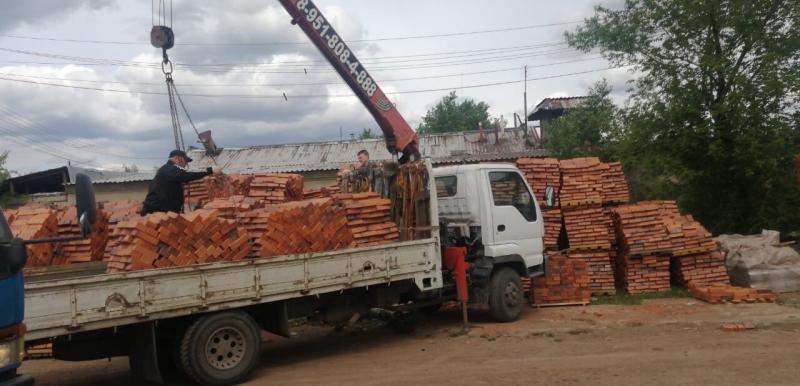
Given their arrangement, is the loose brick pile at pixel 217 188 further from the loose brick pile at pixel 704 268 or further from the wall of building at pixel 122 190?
the wall of building at pixel 122 190

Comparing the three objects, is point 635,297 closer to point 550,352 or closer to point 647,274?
point 647,274

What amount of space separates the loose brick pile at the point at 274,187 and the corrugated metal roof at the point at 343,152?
1620cm

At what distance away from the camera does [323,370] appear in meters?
7.57

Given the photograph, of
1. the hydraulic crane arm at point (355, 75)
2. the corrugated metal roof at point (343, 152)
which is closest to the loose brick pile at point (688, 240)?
the hydraulic crane arm at point (355, 75)

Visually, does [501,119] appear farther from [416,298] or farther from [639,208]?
[416,298]

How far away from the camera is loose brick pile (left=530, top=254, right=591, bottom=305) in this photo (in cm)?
1123

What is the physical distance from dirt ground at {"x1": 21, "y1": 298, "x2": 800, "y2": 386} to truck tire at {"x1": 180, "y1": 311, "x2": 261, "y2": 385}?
32cm

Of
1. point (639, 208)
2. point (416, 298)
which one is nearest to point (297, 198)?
point (416, 298)

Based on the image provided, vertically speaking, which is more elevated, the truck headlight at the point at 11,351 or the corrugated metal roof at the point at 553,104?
the corrugated metal roof at the point at 553,104

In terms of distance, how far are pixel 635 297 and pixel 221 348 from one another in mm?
8100

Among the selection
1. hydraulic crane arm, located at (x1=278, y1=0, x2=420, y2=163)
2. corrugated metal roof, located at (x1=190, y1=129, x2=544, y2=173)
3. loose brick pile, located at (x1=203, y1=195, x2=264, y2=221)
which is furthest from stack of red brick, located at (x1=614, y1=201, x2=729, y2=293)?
corrugated metal roof, located at (x1=190, y1=129, x2=544, y2=173)

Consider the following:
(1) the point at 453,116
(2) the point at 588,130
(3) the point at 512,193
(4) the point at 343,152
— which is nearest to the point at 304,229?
(3) the point at 512,193

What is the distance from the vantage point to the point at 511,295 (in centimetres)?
990

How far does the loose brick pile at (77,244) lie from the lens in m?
7.90
